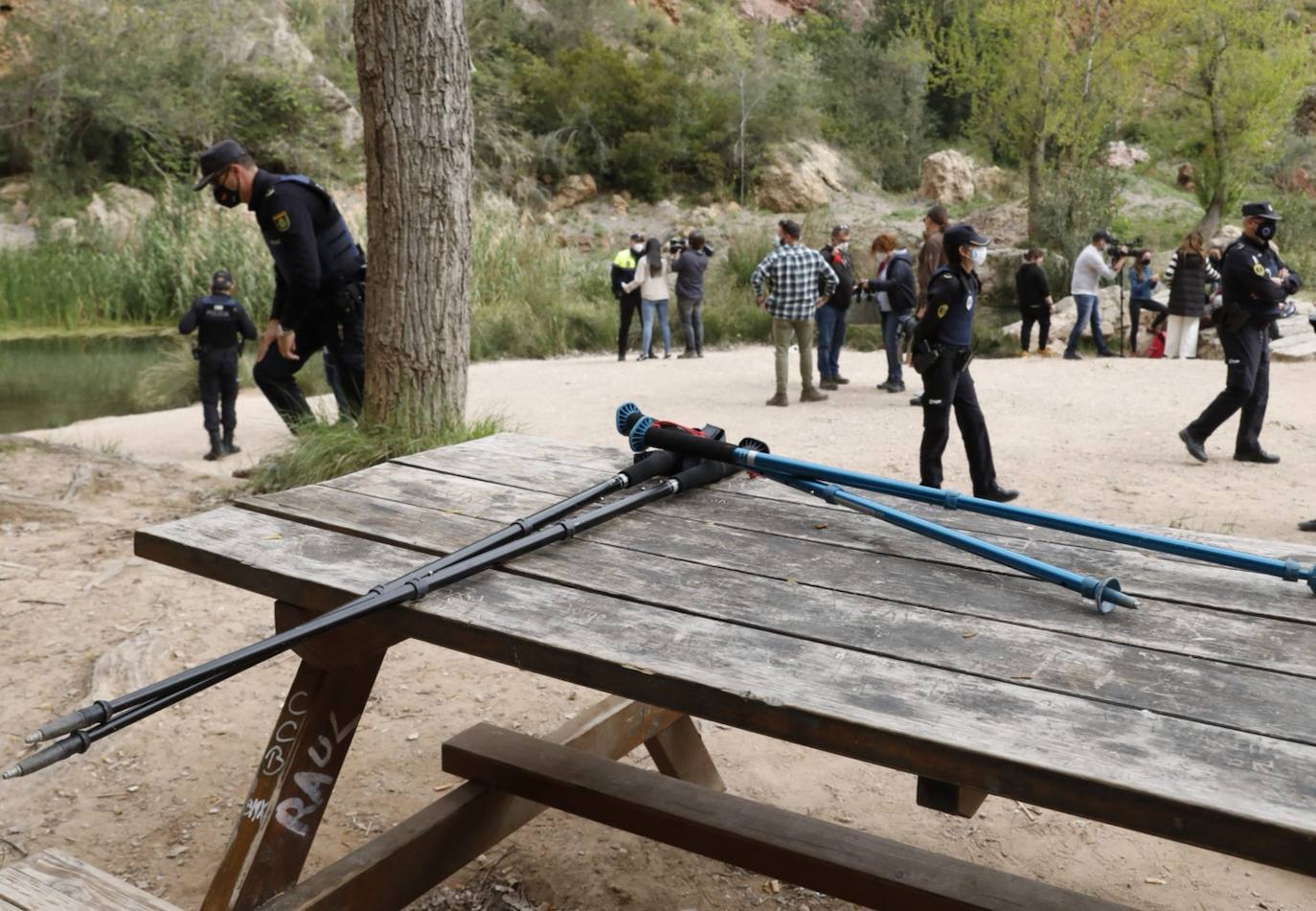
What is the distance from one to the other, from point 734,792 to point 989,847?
2.25 feet

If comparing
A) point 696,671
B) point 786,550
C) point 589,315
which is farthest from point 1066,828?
point 589,315

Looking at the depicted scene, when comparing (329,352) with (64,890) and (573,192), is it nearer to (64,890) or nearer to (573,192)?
(64,890)

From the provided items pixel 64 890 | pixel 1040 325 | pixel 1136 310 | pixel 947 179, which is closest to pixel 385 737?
pixel 64 890

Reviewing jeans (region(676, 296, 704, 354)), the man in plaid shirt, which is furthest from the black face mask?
jeans (region(676, 296, 704, 354))

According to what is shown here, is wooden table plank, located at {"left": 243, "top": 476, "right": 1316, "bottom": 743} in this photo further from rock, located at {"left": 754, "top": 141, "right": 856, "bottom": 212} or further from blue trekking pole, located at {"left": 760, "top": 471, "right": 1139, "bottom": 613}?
rock, located at {"left": 754, "top": 141, "right": 856, "bottom": 212}

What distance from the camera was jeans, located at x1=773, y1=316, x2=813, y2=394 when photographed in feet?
32.6

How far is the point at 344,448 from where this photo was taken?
19.7 feet

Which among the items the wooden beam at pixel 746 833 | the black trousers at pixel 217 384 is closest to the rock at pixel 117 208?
the black trousers at pixel 217 384

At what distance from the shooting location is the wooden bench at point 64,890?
170cm

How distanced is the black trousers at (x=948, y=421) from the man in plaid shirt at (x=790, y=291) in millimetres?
3707

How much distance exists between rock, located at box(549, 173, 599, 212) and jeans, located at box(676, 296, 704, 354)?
17190 mm

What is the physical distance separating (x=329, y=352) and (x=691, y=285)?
25.2ft

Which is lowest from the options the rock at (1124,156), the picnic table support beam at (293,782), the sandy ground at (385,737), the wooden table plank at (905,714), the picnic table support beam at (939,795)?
the sandy ground at (385,737)

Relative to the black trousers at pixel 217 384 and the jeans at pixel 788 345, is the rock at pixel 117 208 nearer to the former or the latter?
the black trousers at pixel 217 384
